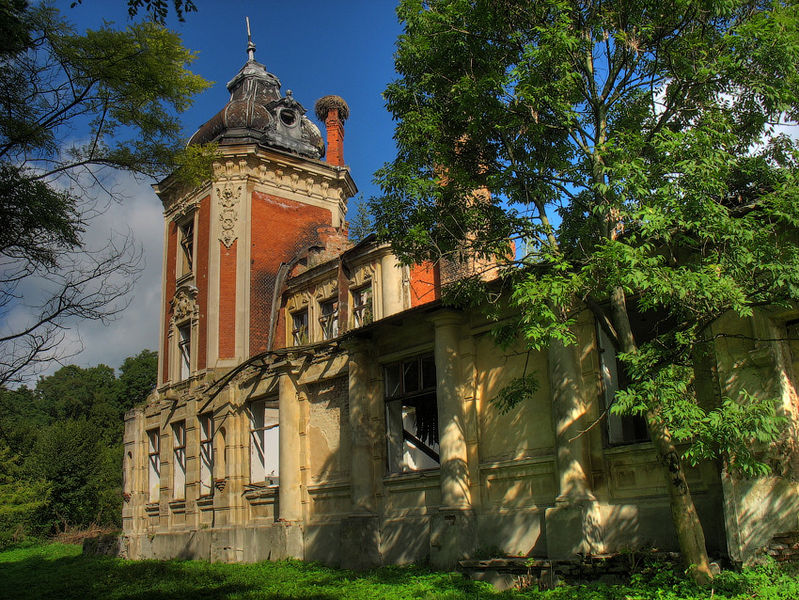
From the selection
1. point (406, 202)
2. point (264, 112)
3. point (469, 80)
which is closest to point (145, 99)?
point (406, 202)

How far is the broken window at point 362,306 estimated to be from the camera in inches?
768

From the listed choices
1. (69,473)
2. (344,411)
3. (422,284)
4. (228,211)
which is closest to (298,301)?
(228,211)

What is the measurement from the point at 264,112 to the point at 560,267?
20163 mm

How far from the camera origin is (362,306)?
19.9m

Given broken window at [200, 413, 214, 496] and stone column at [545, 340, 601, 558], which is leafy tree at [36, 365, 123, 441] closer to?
broken window at [200, 413, 214, 496]

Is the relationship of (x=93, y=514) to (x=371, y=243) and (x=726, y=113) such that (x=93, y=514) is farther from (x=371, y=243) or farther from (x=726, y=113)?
(x=726, y=113)

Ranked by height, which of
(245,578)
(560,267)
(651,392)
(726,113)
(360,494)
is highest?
(726,113)

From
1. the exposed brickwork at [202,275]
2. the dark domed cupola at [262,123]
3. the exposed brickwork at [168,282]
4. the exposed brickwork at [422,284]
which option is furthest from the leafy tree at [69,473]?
the exposed brickwork at [422,284]

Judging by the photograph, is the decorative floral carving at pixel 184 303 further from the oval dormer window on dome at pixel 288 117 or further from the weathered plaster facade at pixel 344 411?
the oval dormer window on dome at pixel 288 117

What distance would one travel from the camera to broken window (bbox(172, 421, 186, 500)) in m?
24.0

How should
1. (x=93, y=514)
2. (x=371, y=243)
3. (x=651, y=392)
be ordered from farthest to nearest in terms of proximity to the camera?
(x=93, y=514)
(x=371, y=243)
(x=651, y=392)

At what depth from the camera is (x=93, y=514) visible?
43.3m

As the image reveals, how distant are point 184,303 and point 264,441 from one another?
676 centimetres

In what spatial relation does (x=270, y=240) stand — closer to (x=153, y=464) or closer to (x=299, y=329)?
(x=299, y=329)
